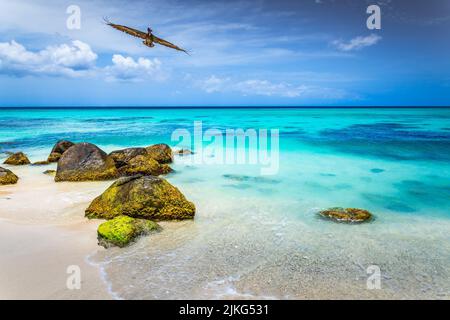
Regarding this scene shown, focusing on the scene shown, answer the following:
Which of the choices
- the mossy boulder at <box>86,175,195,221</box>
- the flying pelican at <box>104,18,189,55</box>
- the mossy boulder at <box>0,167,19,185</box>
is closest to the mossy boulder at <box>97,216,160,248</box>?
the mossy boulder at <box>86,175,195,221</box>

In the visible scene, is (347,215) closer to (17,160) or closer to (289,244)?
(289,244)

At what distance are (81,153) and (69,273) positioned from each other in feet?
20.7

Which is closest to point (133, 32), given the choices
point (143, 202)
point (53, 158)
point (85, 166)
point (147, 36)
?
point (147, 36)

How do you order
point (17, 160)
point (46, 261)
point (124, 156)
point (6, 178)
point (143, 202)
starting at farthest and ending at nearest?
point (17, 160) → point (124, 156) → point (6, 178) → point (143, 202) → point (46, 261)

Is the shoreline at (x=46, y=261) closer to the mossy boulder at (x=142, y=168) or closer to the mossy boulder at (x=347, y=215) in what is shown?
the mossy boulder at (x=142, y=168)

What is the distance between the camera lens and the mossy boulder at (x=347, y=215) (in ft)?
22.7

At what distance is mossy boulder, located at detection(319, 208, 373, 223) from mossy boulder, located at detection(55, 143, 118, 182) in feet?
20.2

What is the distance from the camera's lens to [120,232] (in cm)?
554

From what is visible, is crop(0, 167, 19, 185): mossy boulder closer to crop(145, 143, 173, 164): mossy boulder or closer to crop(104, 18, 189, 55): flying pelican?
crop(145, 143, 173, 164): mossy boulder

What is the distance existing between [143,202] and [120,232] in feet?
3.53

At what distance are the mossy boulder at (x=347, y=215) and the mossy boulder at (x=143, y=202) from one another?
272 cm

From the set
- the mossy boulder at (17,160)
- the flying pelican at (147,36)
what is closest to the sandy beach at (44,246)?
the flying pelican at (147,36)

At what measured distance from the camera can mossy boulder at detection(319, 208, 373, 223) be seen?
6.90m
